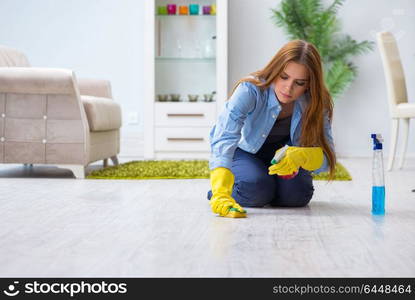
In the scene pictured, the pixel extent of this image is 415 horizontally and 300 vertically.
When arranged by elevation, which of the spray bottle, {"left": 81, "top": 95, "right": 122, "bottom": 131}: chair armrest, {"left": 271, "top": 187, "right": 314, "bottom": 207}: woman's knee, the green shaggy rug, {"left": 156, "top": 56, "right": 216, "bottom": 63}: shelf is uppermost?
{"left": 156, "top": 56, "right": 216, "bottom": 63}: shelf

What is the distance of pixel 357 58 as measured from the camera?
18.2ft

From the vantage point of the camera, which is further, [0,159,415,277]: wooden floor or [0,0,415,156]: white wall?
[0,0,415,156]: white wall

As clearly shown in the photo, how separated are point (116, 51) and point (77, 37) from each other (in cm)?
36

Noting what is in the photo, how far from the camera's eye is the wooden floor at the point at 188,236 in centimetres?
141

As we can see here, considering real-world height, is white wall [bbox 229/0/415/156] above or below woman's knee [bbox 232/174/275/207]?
above

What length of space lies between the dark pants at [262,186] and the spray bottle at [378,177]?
276 mm

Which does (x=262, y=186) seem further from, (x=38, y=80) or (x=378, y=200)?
(x=38, y=80)

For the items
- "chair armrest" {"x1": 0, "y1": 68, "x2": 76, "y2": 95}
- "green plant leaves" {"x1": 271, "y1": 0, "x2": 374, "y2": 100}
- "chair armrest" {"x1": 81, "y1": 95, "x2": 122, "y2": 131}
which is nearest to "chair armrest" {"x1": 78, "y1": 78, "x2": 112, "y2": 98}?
"chair armrest" {"x1": 81, "y1": 95, "x2": 122, "y2": 131}

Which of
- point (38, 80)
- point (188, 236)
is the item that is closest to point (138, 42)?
point (38, 80)

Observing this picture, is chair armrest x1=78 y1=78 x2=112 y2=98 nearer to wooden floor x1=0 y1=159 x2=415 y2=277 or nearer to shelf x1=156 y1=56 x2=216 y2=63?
shelf x1=156 y1=56 x2=216 y2=63

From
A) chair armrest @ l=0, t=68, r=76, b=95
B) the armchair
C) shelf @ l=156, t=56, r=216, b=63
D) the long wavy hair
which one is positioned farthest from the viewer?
shelf @ l=156, t=56, r=216, b=63

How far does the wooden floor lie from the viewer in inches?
55.3

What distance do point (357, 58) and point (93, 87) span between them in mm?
2405

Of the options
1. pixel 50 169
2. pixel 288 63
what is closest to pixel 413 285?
pixel 288 63
